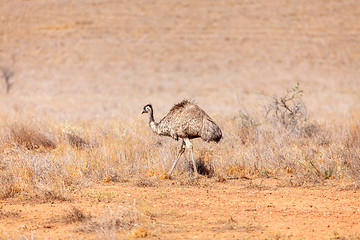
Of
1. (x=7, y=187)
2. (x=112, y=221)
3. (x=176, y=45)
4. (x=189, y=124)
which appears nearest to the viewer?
(x=112, y=221)

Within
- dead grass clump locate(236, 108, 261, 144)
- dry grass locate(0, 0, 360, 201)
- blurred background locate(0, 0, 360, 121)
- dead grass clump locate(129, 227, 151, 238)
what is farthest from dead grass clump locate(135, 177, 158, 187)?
blurred background locate(0, 0, 360, 121)

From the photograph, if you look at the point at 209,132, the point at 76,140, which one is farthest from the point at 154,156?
the point at 76,140

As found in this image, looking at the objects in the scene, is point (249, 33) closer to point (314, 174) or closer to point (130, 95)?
point (130, 95)

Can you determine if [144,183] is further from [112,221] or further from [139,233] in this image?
[139,233]

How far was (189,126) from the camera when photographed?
352 inches

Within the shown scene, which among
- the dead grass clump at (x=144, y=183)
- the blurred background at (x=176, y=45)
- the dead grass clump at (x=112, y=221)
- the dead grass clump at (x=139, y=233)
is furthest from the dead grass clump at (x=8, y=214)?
the blurred background at (x=176, y=45)

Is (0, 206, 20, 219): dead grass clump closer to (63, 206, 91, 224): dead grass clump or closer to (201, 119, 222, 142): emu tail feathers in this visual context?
(63, 206, 91, 224): dead grass clump

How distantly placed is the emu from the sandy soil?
85 cm

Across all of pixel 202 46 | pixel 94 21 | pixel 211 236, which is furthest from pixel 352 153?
pixel 94 21

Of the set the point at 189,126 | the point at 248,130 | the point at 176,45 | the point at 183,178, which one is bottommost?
the point at 183,178

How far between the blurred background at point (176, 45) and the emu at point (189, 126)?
93.5 feet

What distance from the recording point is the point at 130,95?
35.7 meters

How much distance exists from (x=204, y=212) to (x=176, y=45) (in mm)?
38530

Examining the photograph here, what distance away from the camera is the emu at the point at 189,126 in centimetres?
874
